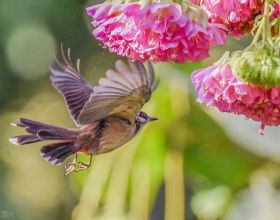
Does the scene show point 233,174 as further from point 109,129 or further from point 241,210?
point 109,129

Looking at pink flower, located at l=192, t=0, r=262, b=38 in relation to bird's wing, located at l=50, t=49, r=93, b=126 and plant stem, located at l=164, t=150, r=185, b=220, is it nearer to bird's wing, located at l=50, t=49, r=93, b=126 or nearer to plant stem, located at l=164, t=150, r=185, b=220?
bird's wing, located at l=50, t=49, r=93, b=126

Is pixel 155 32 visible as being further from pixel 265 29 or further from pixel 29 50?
pixel 29 50

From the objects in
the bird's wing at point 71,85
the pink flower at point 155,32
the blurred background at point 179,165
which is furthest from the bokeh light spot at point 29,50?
the pink flower at point 155,32

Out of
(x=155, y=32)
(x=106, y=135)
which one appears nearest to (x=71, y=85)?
(x=106, y=135)

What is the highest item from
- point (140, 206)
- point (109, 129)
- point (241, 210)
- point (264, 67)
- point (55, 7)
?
point (264, 67)

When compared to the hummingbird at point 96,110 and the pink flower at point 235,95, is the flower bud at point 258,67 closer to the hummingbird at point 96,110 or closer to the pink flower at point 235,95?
the pink flower at point 235,95

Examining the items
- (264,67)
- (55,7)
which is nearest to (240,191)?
(55,7)
